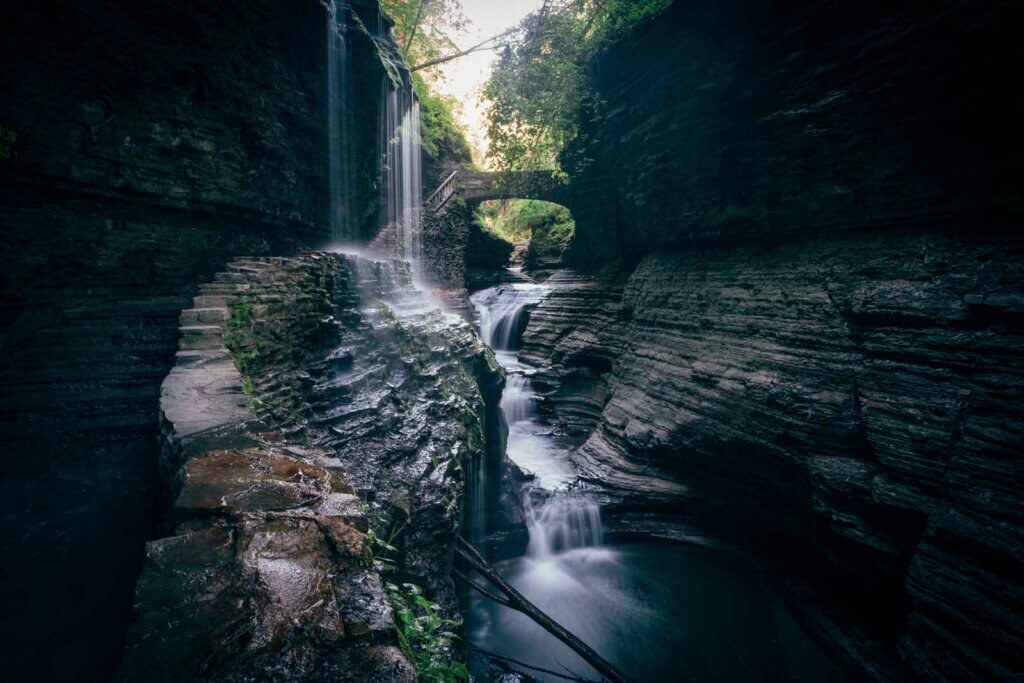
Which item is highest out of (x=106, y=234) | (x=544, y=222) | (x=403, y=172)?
(x=403, y=172)

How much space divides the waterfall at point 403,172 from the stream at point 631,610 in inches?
441

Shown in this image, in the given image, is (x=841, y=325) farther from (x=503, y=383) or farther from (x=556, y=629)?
(x=503, y=383)

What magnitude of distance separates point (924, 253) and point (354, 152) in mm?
11967

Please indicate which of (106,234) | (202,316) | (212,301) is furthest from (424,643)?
(106,234)

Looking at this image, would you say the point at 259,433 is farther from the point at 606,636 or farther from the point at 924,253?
the point at 924,253

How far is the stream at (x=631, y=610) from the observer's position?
4.73 metres

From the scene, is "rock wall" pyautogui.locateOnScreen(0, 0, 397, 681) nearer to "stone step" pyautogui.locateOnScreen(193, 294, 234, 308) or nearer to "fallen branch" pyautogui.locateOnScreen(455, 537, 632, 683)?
"stone step" pyautogui.locateOnScreen(193, 294, 234, 308)

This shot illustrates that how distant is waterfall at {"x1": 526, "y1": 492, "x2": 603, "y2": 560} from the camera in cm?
679

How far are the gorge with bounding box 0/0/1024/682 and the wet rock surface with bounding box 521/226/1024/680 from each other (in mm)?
34

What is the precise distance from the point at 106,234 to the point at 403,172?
38.1 feet

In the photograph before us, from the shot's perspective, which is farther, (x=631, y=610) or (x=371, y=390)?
(x=631, y=610)

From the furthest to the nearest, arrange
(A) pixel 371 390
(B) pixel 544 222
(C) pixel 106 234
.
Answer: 1. (B) pixel 544 222
2. (C) pixel 106 234
3. (A) pixel 371 390

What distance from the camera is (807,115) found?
5891mm

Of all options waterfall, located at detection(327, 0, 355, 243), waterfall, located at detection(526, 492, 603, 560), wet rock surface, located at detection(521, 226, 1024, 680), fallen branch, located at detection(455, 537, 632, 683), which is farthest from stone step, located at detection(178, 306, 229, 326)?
wet rock surface, located at detection(521, 226, 1024, 680)
